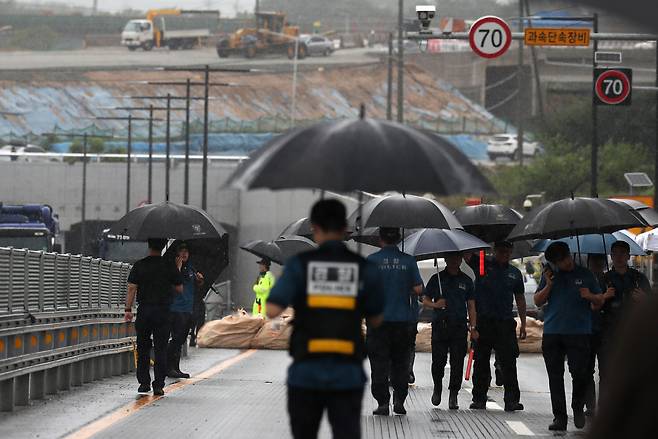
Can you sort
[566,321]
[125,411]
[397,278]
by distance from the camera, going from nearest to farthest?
[566,321] < [397,278] < [125,411]

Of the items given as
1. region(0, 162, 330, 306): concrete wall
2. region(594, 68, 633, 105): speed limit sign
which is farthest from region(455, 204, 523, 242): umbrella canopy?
region(0, 162, 330, 306): concrete wall

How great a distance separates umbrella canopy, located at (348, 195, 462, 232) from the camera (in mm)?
14836

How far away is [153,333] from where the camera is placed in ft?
51.9

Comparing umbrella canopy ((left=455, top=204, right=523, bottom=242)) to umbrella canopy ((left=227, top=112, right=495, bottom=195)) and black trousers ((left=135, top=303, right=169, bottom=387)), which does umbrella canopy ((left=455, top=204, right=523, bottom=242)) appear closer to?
black trousers ((left=135, top=303, right=169, bottom=387))

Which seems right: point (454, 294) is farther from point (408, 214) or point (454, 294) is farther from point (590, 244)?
point (590, 244)

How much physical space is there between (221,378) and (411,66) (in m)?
137

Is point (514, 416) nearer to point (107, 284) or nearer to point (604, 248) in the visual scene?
point (604, 248)

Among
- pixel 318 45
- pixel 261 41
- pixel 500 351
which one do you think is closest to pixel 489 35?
pixel 500 351

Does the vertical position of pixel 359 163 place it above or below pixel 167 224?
above

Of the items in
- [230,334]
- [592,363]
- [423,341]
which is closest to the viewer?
[592,363]

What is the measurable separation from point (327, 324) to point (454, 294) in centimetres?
845

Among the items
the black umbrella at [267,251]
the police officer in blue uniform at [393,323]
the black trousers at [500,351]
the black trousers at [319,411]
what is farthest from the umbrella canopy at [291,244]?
the black trousers at [319,411]

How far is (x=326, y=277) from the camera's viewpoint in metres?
6.89

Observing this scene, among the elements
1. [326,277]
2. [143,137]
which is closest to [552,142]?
[143,137]
